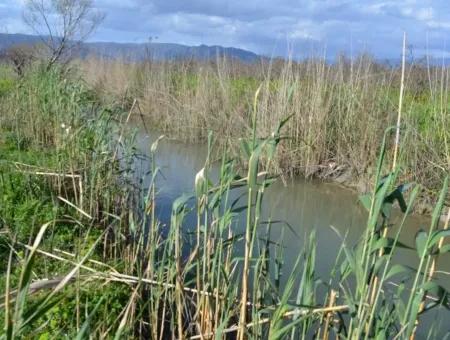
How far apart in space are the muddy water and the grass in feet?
0.56

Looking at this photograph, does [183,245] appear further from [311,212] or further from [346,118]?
[346,118]

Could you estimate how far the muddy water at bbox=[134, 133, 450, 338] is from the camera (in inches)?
154

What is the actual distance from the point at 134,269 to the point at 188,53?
30.5ft

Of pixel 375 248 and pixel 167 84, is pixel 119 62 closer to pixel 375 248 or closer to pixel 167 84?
pixel 167 84

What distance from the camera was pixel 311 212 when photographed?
538 centimetres

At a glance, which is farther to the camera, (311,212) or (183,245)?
(311,212)

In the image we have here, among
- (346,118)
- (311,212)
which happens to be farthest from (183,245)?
(346,118)

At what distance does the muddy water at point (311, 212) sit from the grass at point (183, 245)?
0.17m

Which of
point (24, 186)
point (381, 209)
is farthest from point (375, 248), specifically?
point (24, 186)

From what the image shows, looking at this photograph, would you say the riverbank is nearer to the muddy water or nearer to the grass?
the grass

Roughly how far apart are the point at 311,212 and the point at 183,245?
224 cm

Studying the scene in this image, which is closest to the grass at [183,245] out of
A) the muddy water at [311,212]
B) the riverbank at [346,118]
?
the riverbank at [346,118]

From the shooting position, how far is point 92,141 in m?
4.30

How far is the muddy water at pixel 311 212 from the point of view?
3920 millimetres
